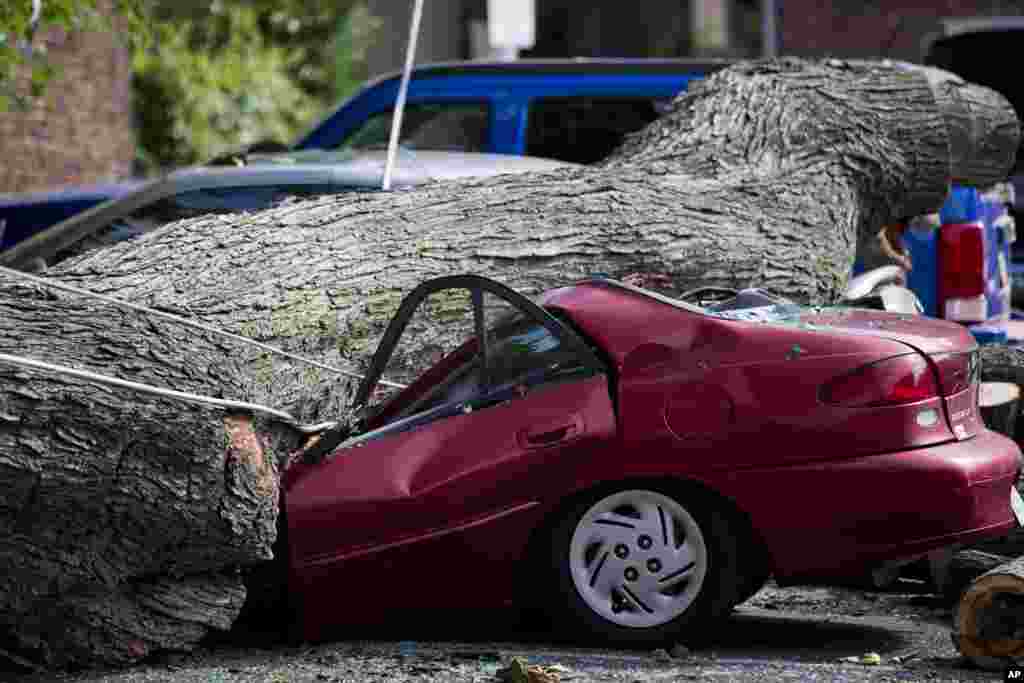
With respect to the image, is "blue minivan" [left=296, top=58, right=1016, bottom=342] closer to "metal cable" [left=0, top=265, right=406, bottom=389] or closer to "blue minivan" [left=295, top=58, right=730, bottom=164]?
"blue minivan" [left=295, top=58, right=730, bottom=164]

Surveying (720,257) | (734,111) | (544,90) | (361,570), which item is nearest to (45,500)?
(361,570)

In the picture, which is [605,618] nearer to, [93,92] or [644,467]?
[644,467]

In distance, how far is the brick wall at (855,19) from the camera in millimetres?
23562

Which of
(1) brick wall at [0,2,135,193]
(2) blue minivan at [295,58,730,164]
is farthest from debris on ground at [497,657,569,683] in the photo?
(1) brick wall at [0,2,135,193]

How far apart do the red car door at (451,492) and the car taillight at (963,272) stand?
3179 millimetres

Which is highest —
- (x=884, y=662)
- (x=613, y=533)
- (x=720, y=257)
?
(x=720, y=257)

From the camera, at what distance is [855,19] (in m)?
24.0

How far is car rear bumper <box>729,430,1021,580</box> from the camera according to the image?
593 centimetres

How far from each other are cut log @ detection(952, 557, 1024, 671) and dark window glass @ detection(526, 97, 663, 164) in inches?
231

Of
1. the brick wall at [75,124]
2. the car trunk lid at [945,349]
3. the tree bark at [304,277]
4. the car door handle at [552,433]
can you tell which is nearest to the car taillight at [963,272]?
the tree bark at [304,277]

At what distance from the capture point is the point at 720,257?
7.80m

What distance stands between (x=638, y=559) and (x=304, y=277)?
1712mm

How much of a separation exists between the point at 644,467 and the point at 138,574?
1.47 metres

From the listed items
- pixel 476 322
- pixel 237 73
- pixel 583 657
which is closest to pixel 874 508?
pixel 583 657
